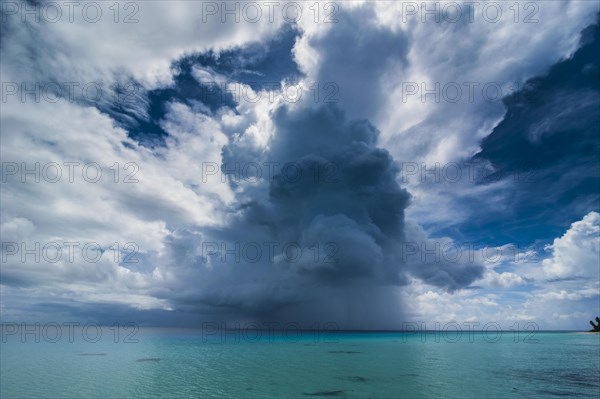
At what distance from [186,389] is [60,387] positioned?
19592 millimetres

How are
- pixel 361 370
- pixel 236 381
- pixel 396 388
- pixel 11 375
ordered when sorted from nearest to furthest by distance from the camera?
pixel 396 388 < pixel 236 381 < pixel 11 375 < pixel 361 370

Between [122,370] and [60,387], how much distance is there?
681 inches

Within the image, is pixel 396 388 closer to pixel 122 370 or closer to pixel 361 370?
pixel 361 370

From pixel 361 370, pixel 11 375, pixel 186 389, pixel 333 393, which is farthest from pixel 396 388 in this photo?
pixel 11 375

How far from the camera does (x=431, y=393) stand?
44375mm

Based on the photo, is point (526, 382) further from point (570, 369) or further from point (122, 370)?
point (122, 370)

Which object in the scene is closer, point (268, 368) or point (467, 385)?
point (467, 385)

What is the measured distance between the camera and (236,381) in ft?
174

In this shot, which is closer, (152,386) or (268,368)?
(152,386)

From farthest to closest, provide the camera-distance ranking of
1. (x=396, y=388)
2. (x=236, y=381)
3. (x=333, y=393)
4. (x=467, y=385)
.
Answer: (x=236, y=381) < (x=467, y=385) < (x=396, y=388) < (x=333, y=393)

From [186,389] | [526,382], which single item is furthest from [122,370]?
[526,382]

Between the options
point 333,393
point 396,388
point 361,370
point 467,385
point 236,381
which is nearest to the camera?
point 333,393

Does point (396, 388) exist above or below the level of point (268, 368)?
above

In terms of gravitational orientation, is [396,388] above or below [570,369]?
above
